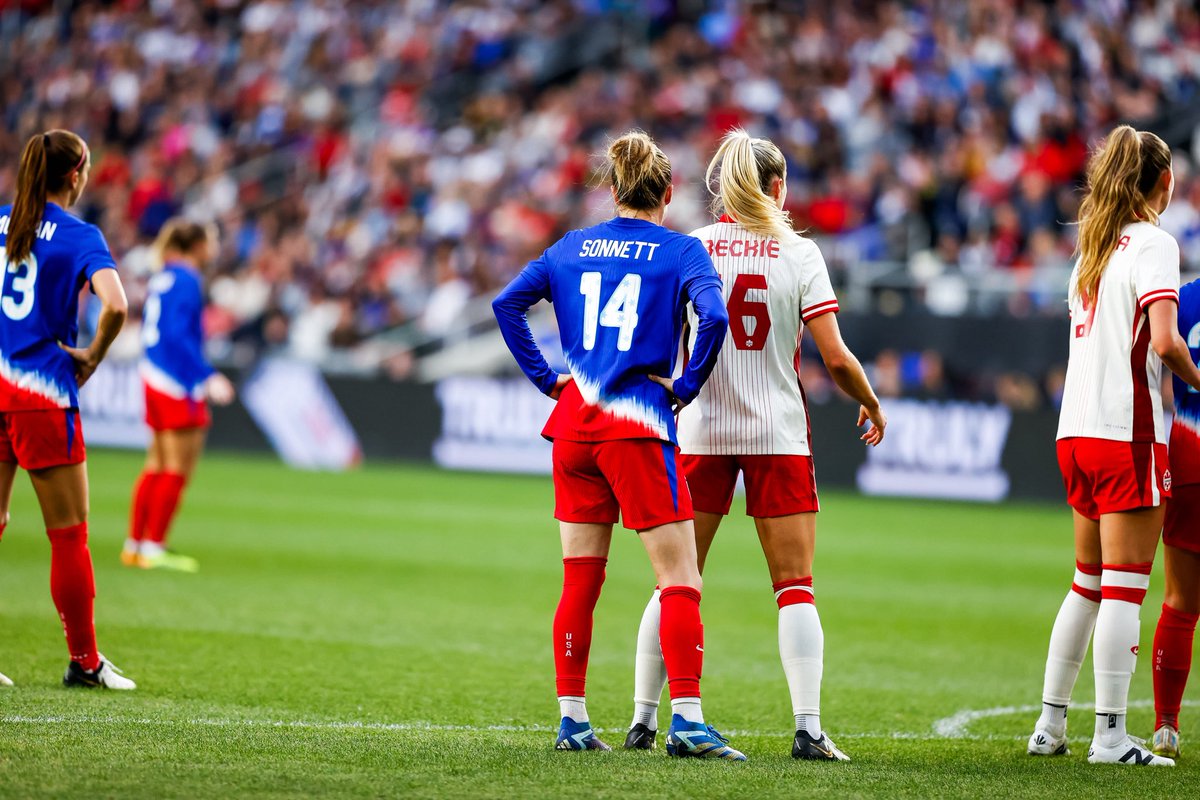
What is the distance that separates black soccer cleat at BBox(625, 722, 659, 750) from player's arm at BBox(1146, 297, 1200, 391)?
2.32m

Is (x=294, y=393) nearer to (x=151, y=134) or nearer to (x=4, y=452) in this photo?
(x=151, y=134)

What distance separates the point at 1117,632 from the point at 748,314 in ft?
5.98

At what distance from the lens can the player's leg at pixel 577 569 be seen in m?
5.37

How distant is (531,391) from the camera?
1945cm

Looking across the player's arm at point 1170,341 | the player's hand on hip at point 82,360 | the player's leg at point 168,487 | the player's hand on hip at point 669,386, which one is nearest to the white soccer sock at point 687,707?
the player's hand on hip at point 669,386

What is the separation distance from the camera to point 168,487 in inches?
430

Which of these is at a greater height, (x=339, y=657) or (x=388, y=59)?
(x=388, y=59)

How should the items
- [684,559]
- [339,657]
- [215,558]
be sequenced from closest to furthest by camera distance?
[684,559] < [339,657] < [215,558]

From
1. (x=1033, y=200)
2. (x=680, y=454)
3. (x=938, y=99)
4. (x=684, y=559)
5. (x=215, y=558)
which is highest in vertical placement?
(x=938, y=99)

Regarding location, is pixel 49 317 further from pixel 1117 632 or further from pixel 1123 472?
pixel 1117 632

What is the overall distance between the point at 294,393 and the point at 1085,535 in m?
16.6

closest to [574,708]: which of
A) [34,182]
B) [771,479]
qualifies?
[771,479]

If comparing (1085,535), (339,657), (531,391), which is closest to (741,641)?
(339,657)

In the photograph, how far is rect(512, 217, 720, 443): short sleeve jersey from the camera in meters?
5.23
